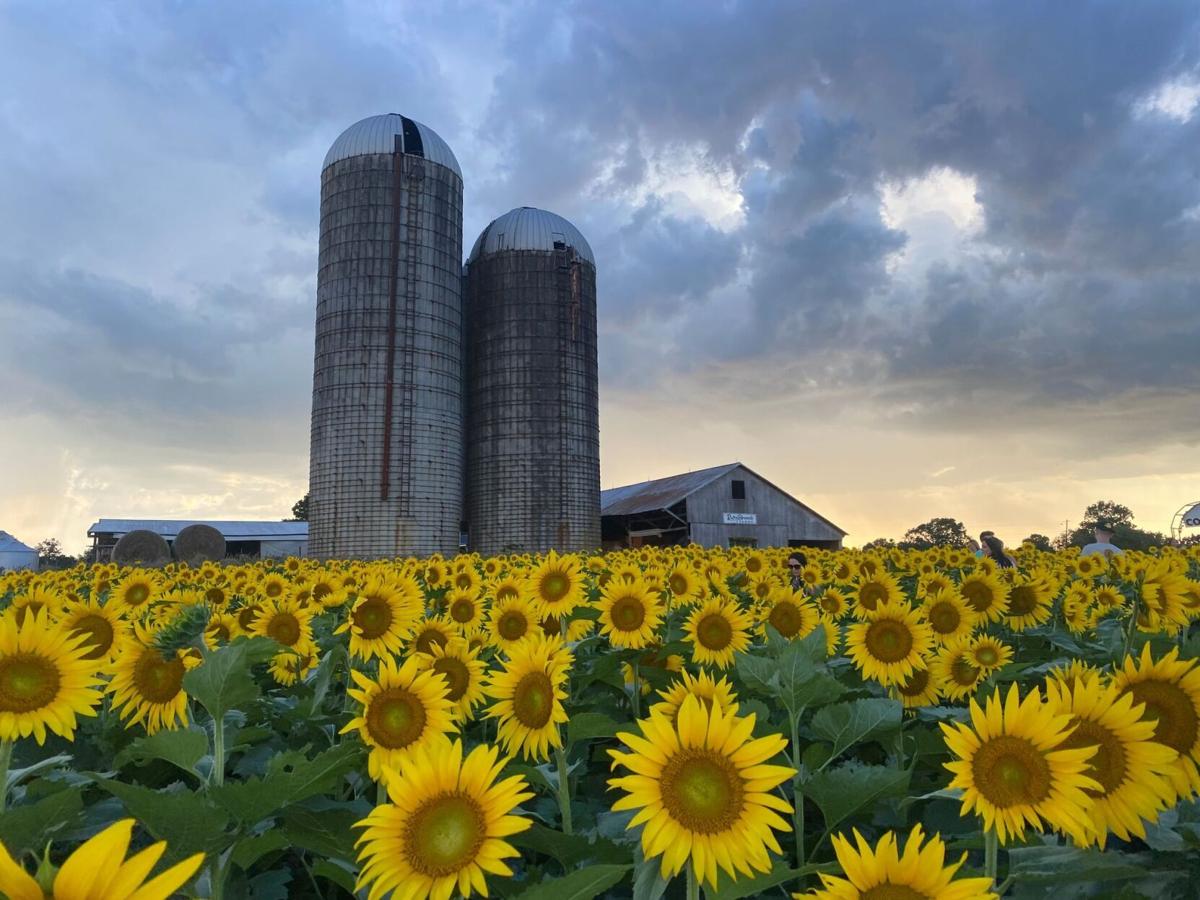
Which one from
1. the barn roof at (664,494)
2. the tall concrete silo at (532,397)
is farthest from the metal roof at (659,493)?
the tall concrete silo at (532,397)

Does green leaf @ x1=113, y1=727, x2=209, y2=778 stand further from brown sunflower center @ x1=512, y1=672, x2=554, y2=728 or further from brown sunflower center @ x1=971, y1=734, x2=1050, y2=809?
brown sunflower center @ x1=971, y1=734, x2=1050, y2=809

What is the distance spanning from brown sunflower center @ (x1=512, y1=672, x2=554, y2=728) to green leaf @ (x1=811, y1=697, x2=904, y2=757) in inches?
31.7

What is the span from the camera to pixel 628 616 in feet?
12.6

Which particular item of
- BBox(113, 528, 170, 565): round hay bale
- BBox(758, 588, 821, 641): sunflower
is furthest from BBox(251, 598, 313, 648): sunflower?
BBox(113, 528, 170, 565): round hay bale

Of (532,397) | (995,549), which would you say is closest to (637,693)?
(995,549)

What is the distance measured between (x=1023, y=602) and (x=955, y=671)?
1834mm

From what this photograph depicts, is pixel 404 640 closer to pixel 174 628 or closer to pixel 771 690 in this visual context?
pixel 174 628

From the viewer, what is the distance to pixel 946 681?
3293 mm

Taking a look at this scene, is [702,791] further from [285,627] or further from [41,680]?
[285,627]

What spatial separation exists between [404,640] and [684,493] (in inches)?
1297

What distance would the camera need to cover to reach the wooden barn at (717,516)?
120 ft

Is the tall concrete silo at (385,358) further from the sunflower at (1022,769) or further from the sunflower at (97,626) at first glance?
the sunflower at (1022,769)

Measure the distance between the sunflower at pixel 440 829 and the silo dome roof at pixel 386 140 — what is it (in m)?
33.0

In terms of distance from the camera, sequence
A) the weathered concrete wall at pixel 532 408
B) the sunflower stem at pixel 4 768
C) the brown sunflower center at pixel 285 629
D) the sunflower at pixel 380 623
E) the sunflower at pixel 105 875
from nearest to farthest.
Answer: the sunflower at pixel 105 875
the sunflower stem at pixel 4 768
the sunflower at pixel 380 623
the brown sunflower center at pixel 285 629
the weathered concrete wall at pixel 532 408
